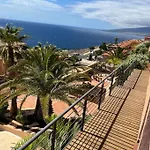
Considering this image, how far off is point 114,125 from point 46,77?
712 cm

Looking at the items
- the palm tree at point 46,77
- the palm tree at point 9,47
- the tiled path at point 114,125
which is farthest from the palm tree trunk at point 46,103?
the tiled path at point 114,125

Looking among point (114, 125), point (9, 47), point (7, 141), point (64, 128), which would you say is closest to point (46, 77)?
point (7, 141)

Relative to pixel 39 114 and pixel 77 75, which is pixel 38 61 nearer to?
pixel 77 75

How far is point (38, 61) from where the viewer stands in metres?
14.2

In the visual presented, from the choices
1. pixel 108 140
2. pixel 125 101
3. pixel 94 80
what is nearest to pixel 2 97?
pixel 125 101

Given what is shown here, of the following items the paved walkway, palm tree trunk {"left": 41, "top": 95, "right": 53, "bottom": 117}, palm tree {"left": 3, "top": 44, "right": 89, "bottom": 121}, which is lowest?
the paved walkway

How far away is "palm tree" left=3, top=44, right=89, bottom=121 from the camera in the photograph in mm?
13219

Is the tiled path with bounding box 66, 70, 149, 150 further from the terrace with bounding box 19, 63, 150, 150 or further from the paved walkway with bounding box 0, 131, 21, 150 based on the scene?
the paved walkway with bounding box 0, 131, 21, 150

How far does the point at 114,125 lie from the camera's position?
6.57m

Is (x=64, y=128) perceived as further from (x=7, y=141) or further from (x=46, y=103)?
(x=46, y=103)

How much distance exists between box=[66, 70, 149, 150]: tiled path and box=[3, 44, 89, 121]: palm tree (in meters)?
4.06

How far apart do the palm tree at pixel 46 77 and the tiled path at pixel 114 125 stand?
4.06m

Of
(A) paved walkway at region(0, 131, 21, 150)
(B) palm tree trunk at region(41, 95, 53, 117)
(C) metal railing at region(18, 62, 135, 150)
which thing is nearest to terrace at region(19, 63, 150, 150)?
(C) metal railing at region(18, 62, 135, 150)

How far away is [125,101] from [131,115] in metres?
1.29
